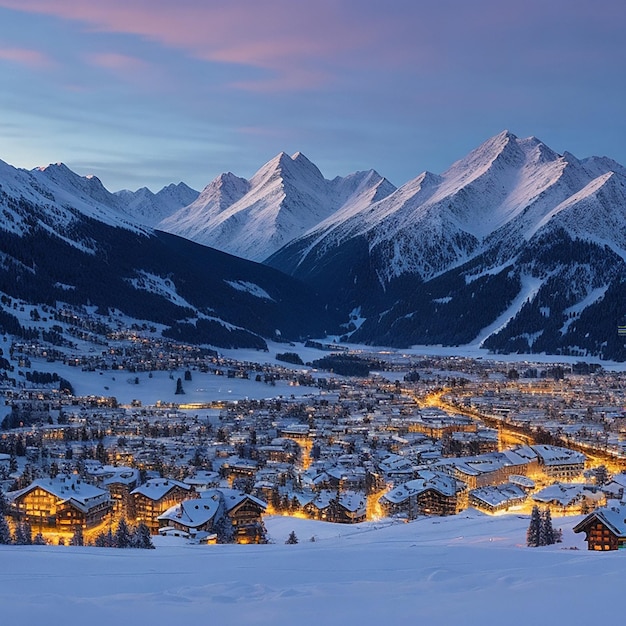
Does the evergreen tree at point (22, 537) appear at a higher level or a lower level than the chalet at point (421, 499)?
higher

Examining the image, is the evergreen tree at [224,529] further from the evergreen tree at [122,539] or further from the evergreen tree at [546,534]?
the evergreen tree at [546,534]

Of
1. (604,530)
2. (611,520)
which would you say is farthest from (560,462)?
(604,530)

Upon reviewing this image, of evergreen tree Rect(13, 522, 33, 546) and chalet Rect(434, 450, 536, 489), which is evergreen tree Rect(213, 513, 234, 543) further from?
chalet Rect(434, 450, 536, 489)

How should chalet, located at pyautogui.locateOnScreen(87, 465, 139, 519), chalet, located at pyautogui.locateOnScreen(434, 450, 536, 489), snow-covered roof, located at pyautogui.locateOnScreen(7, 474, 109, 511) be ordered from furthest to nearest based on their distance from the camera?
chalet, located at pyautogui.locateOnScreen(434, 450, 536, 489) < chalet, located at pyautogui.locateOnScreen(87, 465, 139, 519) < snow-covered roof, located at pyautogui.locateOnScreen(7, 474, 109, 511)

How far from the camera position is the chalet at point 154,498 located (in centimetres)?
5597

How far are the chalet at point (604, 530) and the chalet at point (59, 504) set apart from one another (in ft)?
96.1

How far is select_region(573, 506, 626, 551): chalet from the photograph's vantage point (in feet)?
130

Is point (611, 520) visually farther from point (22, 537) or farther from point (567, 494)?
point (22, 537)

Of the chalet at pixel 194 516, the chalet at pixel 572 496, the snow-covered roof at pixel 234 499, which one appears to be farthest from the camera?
the chalet at pixel 572 496

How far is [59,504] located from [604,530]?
31.6 meters

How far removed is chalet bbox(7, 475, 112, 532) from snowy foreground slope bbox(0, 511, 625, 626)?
24.8 meters

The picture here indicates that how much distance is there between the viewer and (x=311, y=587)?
69.5ft

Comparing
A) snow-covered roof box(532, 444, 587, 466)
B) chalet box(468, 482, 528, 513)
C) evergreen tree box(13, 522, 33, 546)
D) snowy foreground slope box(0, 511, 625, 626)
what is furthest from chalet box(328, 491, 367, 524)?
snowy foreground slope box(0, 511, 625, 626)

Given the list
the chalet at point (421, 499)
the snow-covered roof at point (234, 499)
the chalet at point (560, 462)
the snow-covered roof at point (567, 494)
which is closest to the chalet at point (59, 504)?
the snow-covered roof at point (234, 499)
